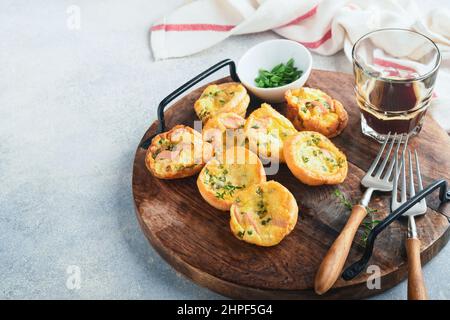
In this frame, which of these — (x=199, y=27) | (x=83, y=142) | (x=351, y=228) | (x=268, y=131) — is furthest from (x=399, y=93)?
(x=83, y=142)

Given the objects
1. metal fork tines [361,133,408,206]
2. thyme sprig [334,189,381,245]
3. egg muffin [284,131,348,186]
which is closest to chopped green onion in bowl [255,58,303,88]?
egg muffin [284,131,348,186]

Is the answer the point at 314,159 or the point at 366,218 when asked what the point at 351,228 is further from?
the point at 314,159

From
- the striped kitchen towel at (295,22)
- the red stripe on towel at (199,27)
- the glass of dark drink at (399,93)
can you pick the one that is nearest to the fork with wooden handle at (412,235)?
the glass of dark drink at (399,93)

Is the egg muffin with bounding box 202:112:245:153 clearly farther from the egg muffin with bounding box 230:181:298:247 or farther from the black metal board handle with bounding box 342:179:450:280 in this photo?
the black metal board handle with bounding box 342:179:450:280

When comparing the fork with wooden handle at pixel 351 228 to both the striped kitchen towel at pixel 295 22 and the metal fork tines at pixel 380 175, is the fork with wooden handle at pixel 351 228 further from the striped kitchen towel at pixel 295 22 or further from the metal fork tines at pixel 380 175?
the striped kitchen towel at pixel 295 22
